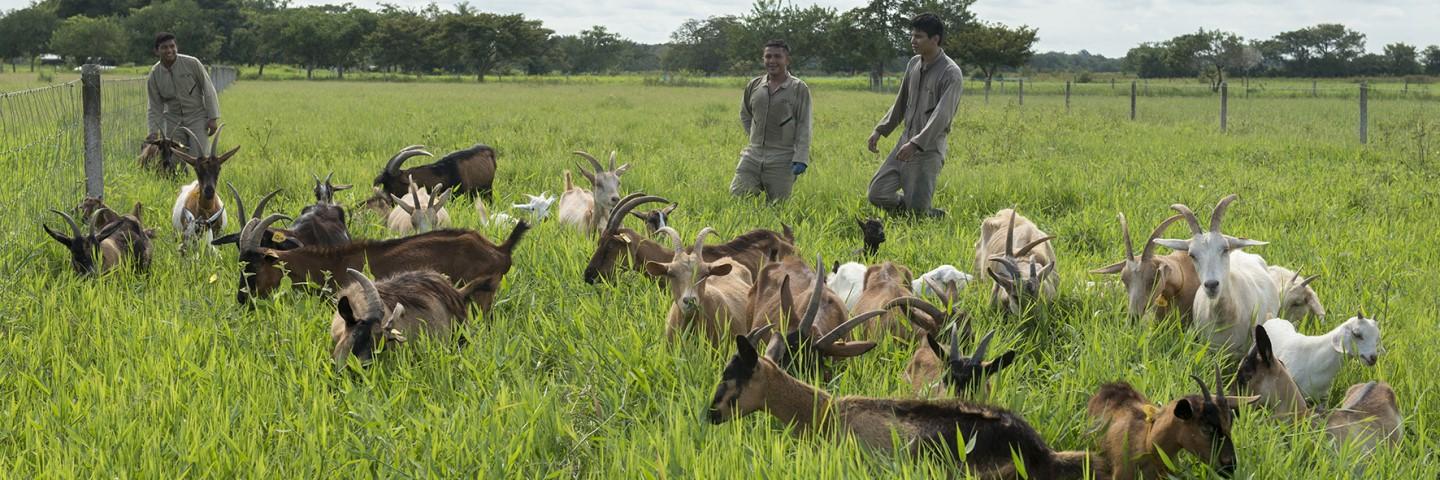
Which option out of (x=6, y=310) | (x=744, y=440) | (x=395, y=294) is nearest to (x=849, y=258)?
(x=395, y=294)

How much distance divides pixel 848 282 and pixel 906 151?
246 cm

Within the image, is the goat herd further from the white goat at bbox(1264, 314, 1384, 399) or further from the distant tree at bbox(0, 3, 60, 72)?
the distant tree at bbox(0, 3, 60, 72)

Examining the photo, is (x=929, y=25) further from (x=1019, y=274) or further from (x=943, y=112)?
(x=1019, y=274)

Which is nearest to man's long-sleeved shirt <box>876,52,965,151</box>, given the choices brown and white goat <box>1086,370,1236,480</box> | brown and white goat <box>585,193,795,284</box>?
brown and white goat <box>585,193,795,284</box>

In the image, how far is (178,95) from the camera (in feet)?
34.0

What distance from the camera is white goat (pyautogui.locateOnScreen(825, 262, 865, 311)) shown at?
18.7ft

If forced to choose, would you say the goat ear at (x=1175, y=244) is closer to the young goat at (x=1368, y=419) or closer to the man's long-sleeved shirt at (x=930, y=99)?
the young goat at (x=1368, y=419)

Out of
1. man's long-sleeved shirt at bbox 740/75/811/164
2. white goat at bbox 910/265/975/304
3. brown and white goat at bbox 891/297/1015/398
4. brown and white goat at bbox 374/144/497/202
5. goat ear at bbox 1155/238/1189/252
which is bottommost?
brown and white goat at bbox 891/297/1015/398

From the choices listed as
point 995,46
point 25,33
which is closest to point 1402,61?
point 995,46

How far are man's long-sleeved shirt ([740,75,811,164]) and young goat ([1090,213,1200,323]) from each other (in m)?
3.75

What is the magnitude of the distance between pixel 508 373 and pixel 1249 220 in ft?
20.8

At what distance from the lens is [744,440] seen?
3.44 m

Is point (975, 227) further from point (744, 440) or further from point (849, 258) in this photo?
point (744, 440)

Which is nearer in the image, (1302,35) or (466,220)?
(466,220)
